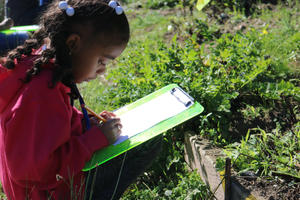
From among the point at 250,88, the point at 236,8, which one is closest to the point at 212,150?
the point at 250,88

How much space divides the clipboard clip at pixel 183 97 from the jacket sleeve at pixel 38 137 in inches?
28.5

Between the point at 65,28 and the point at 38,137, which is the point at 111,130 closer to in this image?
the point at 38,137

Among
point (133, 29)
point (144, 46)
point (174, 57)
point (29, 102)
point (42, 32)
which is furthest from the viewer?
point (133, 29)

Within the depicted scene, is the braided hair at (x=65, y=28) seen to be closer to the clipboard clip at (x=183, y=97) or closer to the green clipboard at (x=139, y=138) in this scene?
the green clipboard at (x=139, y=138)

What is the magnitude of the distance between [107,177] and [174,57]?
1239 mm

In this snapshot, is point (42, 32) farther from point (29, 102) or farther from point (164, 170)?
point (164, 170)

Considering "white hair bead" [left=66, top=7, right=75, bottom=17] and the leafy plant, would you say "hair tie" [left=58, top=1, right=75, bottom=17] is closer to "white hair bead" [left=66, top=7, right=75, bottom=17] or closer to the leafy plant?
"white hair bead" [left=66, top=7, right=75, bottom=17]

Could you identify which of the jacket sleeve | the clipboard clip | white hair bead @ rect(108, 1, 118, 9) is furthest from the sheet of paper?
white hair bead @ rect(108, 1, 118, 9)

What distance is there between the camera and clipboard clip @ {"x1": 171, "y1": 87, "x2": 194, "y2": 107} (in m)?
2.18

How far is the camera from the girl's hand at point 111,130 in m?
2.00

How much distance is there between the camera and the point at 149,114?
2.26 metres

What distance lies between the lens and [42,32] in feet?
6.69

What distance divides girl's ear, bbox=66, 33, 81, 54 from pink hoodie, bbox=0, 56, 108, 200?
15 centimetres

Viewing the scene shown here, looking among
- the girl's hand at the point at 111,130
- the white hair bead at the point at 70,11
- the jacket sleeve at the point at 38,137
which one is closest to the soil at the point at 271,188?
the girl's hand at the point at 111,130
